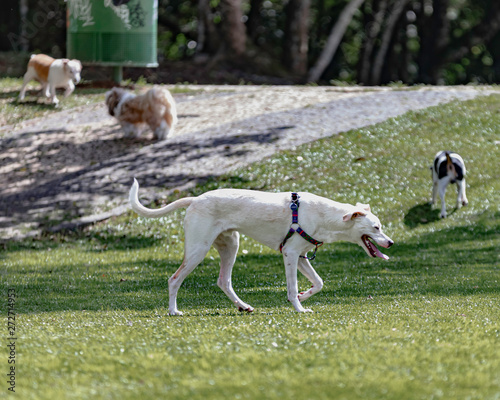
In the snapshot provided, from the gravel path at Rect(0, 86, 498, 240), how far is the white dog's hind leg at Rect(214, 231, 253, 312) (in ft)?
26.6

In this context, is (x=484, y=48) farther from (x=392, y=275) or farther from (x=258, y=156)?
(x=392, y=275)

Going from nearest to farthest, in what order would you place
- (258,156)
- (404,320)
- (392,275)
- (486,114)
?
(404,320)
(392,275)
(258,156)
(486,114)

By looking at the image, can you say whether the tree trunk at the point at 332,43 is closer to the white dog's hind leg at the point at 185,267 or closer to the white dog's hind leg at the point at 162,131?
the white dog's hind leg at the point at 162,131

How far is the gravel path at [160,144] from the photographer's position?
688 inches

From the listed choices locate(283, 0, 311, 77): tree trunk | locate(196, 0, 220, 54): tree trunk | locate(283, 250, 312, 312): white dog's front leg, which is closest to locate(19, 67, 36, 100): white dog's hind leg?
locate(196, 0, 220, 54): tree trunk

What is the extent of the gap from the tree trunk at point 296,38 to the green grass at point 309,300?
11382mm

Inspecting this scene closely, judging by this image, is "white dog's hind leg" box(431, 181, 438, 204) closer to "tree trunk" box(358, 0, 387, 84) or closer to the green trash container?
the green trash container

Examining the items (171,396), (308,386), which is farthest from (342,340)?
(171,396)

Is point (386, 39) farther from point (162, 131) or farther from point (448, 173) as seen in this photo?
point (448, 173)

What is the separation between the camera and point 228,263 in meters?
9.13

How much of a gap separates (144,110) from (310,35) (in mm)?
22069

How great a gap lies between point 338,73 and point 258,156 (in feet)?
78.5

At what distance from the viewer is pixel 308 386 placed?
5.32m

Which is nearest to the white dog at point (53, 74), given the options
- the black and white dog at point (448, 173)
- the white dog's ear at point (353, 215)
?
the black and white dog at point (448, 173)
